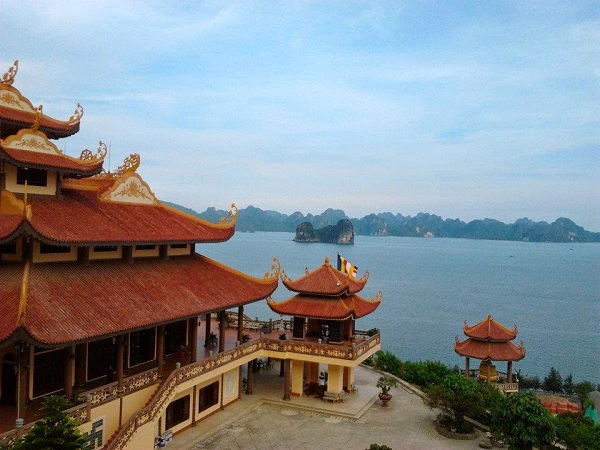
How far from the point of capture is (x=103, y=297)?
1709cm

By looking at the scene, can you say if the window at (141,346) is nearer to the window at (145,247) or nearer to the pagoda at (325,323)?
the window at (145,247)

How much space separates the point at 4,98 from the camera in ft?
62.2

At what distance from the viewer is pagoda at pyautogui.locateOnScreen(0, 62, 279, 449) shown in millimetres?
14867

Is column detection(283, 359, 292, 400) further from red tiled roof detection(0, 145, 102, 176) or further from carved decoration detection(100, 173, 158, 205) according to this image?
red tiled roof detection(0, 145, 102, 176)

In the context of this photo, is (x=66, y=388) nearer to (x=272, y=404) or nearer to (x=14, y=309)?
(x=14, y=309)

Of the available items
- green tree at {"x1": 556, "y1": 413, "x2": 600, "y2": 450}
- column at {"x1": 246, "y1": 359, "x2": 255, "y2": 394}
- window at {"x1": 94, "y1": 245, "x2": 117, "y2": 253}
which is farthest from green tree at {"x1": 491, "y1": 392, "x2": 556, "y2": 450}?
window at {"x1": 94, "y1": 245, "x2": 117, "y2": 253}

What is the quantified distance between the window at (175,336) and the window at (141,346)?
1276 millimetres

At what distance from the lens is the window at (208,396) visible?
70.4 ft

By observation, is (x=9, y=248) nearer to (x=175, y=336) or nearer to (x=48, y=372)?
(x=48, y=372)

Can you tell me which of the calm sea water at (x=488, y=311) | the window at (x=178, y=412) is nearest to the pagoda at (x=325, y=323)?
the window at (x=178, y=412)

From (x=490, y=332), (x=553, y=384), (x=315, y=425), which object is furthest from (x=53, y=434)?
(x=553, y=384)

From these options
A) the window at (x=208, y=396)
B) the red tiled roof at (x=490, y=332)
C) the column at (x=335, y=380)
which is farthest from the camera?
the red tiled roof at (x=490, y=332)

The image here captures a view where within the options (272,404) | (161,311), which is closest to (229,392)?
(272,404)

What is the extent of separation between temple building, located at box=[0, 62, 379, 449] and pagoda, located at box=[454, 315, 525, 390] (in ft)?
26.4
